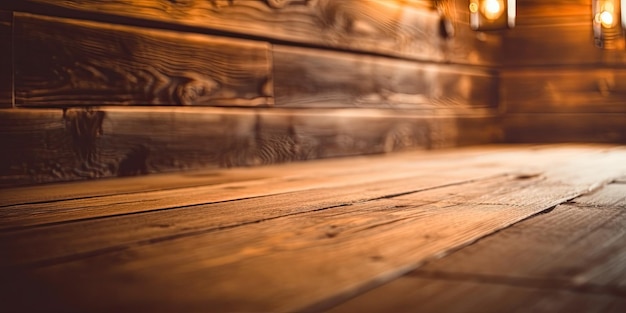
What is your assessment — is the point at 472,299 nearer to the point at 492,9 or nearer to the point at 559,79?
the point at 492,9

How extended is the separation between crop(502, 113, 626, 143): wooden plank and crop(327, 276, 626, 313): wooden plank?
157 inches

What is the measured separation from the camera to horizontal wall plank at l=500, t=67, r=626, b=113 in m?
4.44

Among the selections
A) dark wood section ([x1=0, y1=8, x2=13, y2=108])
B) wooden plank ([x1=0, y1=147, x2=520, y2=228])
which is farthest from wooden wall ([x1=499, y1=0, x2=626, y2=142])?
dark wood section ([x1=0, y1=8, x2=13, y2=108])

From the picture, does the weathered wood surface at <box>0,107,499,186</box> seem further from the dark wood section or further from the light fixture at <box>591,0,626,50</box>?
the light fixture at <box>591,0,626,50</box>

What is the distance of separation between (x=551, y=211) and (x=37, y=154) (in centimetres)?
133

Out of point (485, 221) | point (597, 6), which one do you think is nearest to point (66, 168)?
point (485, 221)

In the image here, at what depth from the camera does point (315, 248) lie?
3.23 feet

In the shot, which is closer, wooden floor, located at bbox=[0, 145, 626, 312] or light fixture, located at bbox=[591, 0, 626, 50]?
wooden floor, located at bbox=[0, 145, 626, 312]

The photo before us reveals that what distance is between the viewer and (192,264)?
89 centimetres

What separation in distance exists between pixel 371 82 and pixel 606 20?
1.68 m

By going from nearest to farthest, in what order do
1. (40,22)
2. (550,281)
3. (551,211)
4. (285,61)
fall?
(550,281), (551,211), (40,22), (285,61)

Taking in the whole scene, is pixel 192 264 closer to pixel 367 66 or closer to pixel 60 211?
pixel 60 211

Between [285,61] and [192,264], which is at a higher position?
[285,61]

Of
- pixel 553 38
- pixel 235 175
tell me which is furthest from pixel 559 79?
pixel 235 175
